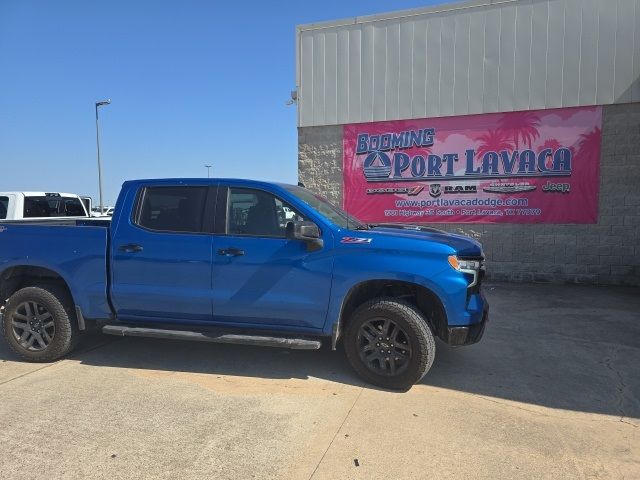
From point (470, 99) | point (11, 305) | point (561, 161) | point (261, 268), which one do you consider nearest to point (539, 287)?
point (561, 161)

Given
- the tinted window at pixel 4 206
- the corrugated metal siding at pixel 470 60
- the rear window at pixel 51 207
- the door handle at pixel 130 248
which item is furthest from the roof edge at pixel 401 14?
the door handle at pixel 130 248

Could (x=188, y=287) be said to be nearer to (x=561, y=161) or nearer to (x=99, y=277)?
(x=99, y=277)

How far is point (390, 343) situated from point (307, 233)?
125 centimetres

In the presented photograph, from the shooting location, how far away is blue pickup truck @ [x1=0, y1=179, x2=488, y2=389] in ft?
14.6

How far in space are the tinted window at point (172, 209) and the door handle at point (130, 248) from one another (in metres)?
0.22

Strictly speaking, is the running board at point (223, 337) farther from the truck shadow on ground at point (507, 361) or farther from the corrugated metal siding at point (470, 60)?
the corrugated metal siding at point (470, 60)

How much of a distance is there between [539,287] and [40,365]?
28.4ft

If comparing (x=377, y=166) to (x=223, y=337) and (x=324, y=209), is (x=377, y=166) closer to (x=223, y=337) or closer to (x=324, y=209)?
(x=324, y=209)

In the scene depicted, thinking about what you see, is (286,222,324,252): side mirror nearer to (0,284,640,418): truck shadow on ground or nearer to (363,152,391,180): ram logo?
(0,284,640,418): truck shadow on ground

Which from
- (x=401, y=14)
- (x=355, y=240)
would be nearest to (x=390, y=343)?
(x=355, y=240)

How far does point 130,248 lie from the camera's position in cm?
493

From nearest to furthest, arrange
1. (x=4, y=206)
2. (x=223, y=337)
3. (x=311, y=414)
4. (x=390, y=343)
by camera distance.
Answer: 1. (x=311, y=414)
2. (x=390, y=343)
3. (x=223, y=337)
4. (x=4, y=206)

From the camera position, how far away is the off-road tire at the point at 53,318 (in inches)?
203

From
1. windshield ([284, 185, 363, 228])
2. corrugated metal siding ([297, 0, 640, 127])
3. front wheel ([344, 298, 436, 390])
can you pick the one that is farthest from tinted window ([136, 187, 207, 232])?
corrugated metal siding ([297, 0, 640, 127])
